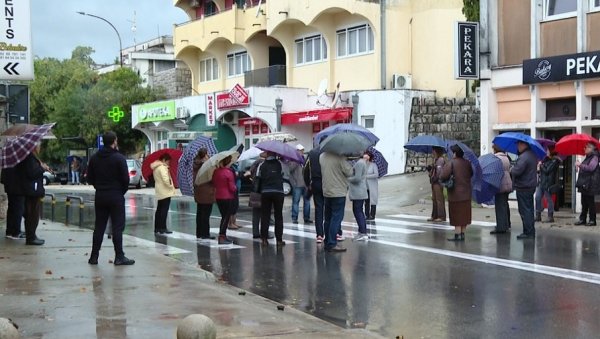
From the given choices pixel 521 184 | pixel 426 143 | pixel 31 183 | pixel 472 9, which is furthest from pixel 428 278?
pixel 472 9

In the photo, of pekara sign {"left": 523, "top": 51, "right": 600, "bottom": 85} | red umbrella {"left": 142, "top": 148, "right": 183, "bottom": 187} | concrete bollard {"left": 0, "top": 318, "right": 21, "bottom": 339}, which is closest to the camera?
concrete bollard {"left": 0, "top": 318, "right": 21, "bottom": 339}

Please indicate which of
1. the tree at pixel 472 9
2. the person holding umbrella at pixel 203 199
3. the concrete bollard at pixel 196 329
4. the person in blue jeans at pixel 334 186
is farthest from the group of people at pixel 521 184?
the tree at pixel 472 9

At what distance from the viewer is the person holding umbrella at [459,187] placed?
1299 cm

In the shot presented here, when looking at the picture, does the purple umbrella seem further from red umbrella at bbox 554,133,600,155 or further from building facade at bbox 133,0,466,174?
building facade at bbox 133,0,466,174

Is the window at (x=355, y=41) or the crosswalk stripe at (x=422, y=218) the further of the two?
the window at (x=355, y=41)

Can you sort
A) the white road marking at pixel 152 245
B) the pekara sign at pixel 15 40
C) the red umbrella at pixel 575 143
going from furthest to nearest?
the red umbrella at pixel 575 143
the pekara sign at pixel 15 40
the white road marking at pixel 152 245

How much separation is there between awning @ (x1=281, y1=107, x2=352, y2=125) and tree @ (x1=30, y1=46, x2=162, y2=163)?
18.9 m

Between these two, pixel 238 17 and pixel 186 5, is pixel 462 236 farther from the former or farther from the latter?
pixel 186 5

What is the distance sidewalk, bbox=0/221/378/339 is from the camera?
22.2 ft

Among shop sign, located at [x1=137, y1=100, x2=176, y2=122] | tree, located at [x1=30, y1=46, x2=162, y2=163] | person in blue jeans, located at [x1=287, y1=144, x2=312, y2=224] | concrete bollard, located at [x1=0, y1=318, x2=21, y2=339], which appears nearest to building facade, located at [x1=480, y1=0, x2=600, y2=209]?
person in blue jeans, located at [x1=287, y1=144, x2=312, y2=224]

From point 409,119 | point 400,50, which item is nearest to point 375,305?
point 409,119

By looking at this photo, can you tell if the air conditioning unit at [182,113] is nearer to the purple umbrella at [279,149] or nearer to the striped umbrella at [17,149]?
the purple umbrella at [279,149]

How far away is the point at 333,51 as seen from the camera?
33.5 meters

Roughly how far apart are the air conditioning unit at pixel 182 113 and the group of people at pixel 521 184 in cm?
2490
